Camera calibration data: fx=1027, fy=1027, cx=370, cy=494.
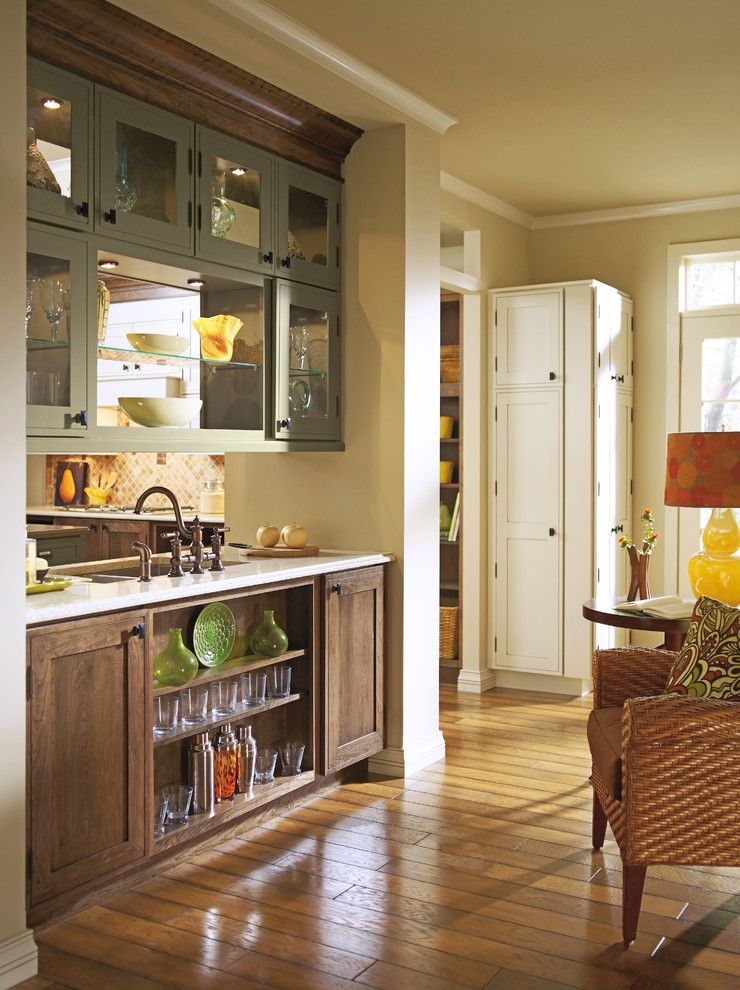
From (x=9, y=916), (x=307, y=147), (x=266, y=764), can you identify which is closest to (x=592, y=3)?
(x=307, y=147)

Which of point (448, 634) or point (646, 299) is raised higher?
point (646, 299)

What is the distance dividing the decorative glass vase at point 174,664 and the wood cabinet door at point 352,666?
746mm

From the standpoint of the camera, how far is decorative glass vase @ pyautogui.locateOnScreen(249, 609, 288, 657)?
3826 millimetres

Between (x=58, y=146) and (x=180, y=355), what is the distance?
2.76ft

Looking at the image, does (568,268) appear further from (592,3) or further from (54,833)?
(54,833)

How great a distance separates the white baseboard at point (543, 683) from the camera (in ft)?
19.2

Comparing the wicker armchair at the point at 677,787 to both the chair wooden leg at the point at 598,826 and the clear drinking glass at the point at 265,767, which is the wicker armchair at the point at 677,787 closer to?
the chair wooden leg at the point at 598,826

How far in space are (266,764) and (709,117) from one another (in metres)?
3.39

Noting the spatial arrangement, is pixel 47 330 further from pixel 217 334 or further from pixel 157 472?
pixel 157 472

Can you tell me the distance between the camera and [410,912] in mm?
3004

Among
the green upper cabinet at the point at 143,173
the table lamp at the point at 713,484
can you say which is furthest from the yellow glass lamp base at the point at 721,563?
the green upper cabinet at the point at 143,173

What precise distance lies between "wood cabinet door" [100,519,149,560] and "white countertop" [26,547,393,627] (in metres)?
2.16

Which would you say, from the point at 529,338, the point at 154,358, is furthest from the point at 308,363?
the point at 529,338

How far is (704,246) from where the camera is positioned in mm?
6098
